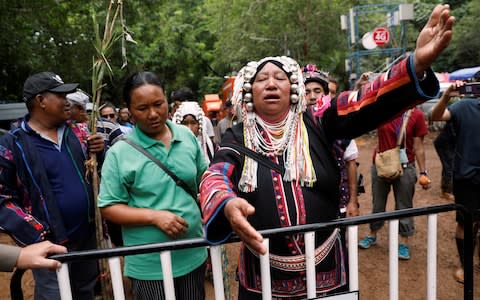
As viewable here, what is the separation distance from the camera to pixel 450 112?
341 centimetres

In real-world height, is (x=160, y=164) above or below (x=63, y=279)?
above

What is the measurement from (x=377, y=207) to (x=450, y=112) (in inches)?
52.4

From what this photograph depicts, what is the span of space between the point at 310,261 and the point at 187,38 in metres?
22.5

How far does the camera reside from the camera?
8.88 feet

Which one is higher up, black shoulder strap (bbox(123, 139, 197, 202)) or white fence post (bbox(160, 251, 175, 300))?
black shoulder strap (bbox(123, 139, 197, 202))

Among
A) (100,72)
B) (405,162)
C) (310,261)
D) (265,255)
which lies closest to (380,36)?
(405,162)

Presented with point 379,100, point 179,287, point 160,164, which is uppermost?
point 379,100

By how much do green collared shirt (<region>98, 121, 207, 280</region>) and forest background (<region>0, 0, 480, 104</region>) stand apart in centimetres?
68

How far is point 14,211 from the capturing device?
207cm

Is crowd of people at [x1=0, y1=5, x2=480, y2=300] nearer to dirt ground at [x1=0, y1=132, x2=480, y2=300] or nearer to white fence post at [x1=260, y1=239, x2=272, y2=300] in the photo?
white fence post at [x1=260, y1=239, x2=272, y2=300]

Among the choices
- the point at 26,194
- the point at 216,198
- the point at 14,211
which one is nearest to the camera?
the point at 216,198

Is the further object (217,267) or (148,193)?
(148,193)

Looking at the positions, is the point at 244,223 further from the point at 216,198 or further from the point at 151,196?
the point at 151,196

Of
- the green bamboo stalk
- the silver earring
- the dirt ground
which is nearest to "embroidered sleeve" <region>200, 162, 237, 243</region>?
the silver earring
